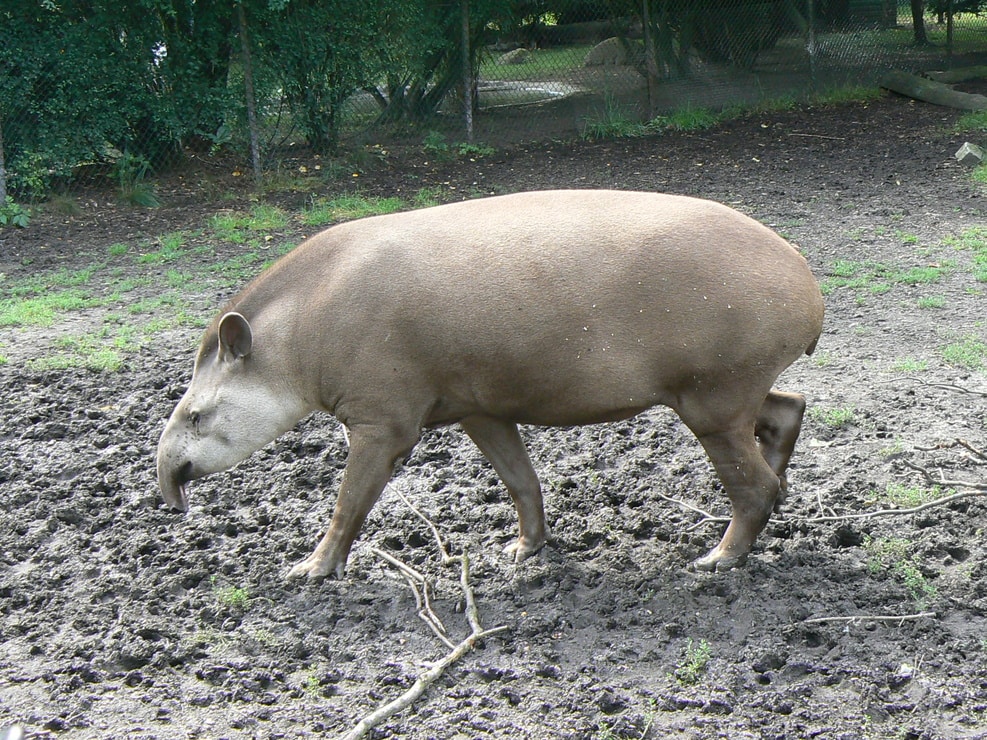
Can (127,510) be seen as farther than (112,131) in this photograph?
No

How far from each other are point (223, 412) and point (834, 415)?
2991mm

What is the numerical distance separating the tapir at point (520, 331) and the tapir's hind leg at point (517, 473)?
0.19m

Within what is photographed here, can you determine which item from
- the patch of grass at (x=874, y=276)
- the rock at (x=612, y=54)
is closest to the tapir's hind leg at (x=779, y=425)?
the patch of grass at (x=874, y=276)

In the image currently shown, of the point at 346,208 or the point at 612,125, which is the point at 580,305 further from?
the point at 612,125

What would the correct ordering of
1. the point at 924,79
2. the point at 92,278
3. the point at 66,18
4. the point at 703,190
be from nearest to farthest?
the point at 92,278 → the point at 703,190 → the point at 66,18 → the point at 924,79

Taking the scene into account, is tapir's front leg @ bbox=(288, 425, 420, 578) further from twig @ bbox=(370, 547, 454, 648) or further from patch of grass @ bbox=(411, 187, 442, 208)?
patch of grass @ bbox=(411, 187, 442, 208)

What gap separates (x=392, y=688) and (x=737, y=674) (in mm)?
1131

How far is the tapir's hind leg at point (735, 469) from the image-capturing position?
3.89 m

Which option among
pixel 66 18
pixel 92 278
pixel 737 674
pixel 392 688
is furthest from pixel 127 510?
pixel 66 18

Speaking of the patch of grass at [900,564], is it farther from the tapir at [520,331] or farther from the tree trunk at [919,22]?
the tree trunk at [919,22]

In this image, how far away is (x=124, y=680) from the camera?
373 centimetres

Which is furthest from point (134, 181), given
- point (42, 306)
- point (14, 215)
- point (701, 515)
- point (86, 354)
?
point (701, 515)

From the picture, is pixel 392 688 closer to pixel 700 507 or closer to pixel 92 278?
pixel 700 507

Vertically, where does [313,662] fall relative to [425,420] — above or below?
below
